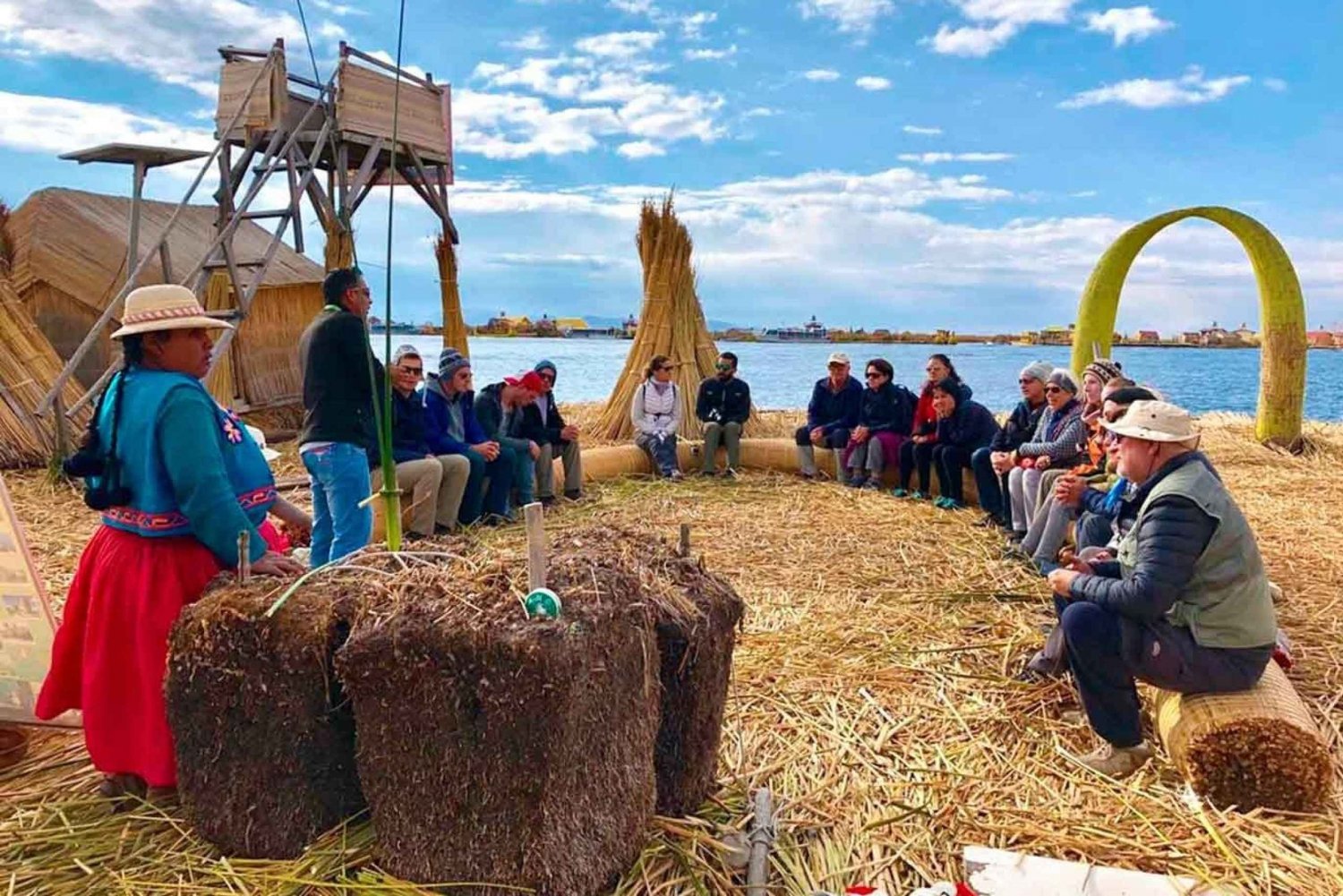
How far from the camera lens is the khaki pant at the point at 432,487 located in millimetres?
5824

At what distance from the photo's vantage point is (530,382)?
23.8 ft

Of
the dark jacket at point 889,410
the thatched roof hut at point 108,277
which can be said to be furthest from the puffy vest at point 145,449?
the thatched roof hut at point 108,277

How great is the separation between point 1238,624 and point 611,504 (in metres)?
4.92

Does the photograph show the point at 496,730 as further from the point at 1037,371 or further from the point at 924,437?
the point at 924,437

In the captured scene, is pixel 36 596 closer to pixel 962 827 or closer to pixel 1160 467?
pixel 962 827

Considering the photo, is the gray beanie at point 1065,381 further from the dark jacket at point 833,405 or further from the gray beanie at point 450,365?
the gray beanie at point 450,365

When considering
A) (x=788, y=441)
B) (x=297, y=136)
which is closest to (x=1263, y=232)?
(x=788, y=441)

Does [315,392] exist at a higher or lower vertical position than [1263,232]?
lower

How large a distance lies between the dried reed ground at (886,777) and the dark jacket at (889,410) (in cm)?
245

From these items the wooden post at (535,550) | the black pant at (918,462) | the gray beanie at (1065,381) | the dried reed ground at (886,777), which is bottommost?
the dried reed ground at (886,777)

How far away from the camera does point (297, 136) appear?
9008mm

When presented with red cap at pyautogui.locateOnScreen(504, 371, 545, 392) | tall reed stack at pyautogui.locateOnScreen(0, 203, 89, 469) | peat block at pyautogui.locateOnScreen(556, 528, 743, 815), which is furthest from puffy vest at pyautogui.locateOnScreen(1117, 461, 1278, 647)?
tall reed stack at pyautogui.locateOnScreen(0, 203, 89, 469)

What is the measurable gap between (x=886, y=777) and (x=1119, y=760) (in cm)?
68

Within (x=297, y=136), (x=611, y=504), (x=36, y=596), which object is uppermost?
(x=297, y=136)
